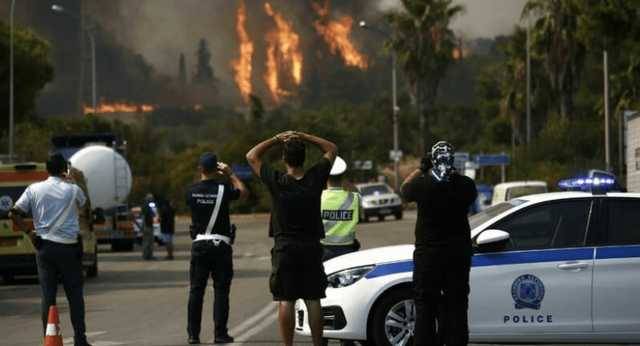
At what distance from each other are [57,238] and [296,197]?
3.11 m

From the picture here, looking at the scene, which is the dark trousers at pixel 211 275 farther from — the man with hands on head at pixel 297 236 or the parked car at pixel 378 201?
the parked car at pixel 378 201

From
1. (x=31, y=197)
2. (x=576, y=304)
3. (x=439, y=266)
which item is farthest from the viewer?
(x=31, y=197)

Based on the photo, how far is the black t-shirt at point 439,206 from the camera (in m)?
10.6

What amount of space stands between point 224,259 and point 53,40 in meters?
75.3

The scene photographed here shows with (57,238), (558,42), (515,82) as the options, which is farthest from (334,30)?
(57,238)

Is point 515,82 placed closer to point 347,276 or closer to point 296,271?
point 347,276

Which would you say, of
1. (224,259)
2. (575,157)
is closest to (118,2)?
(575,157)

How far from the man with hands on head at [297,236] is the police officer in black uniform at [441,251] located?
738mm

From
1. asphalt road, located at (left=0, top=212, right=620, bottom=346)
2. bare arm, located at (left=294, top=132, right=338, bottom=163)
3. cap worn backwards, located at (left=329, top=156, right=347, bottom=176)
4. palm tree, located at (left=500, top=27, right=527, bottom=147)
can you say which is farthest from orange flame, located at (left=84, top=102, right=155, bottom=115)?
bare arm, located at (left=294, top=132, right=338, bottom=163)

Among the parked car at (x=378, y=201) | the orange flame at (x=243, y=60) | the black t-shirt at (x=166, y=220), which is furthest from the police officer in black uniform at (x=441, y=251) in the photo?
the orange flame at (x=243, y=60)

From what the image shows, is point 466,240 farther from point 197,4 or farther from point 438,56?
point 197,4

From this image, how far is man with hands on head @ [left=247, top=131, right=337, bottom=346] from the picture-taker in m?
10.9

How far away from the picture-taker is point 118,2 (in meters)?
91.2

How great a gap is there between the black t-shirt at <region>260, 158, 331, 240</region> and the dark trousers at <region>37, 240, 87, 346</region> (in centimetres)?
288
